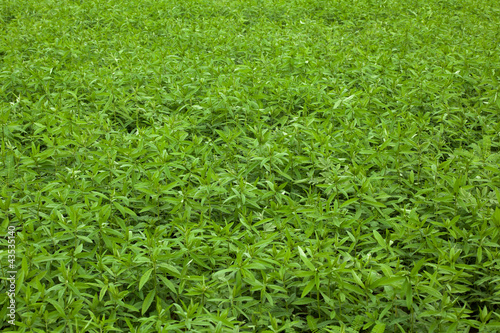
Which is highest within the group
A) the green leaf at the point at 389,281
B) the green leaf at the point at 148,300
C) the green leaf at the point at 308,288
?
the green leaf at the point at 389,281

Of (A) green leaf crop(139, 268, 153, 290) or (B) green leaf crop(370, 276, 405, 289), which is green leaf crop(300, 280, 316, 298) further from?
(A) green leaf crop(139, 268, 153, 290)

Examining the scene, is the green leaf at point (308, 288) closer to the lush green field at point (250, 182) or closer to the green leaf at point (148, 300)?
the lush green field at point (250, 182)

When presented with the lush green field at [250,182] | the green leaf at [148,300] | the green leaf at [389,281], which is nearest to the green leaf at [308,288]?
the lush green field at [250,182]

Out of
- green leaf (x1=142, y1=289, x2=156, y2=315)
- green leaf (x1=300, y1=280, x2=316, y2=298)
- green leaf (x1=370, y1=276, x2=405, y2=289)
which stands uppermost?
green leaf (x1=370, y1=276, x2=405, y2=289)

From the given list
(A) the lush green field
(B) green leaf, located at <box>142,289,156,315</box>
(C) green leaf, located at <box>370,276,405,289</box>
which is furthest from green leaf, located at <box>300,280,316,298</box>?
(B) green leaf, located at <box>142,289,156,315</box>

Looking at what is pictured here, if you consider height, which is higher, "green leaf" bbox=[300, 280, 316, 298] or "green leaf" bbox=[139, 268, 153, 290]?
"green leaf" bbox=[139, 268, 153, 290]

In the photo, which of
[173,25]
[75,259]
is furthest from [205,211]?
[173,25]

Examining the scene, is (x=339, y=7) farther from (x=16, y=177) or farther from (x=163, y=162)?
(x=16, y=177)

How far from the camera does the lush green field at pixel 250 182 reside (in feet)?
6.64

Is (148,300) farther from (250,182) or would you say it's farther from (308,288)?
(250,182)

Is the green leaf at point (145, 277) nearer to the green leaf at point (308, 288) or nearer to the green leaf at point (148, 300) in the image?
the green leaf at point (148, 300)

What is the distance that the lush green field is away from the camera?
2025 millimetres

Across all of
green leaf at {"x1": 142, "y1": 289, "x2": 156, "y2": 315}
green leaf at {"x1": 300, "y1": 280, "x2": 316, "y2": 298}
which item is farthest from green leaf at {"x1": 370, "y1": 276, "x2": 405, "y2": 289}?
green leaf at {"x1": 142, "y1": 289, "x2": 156, "y2": 315}

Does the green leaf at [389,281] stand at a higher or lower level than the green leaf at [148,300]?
higher
